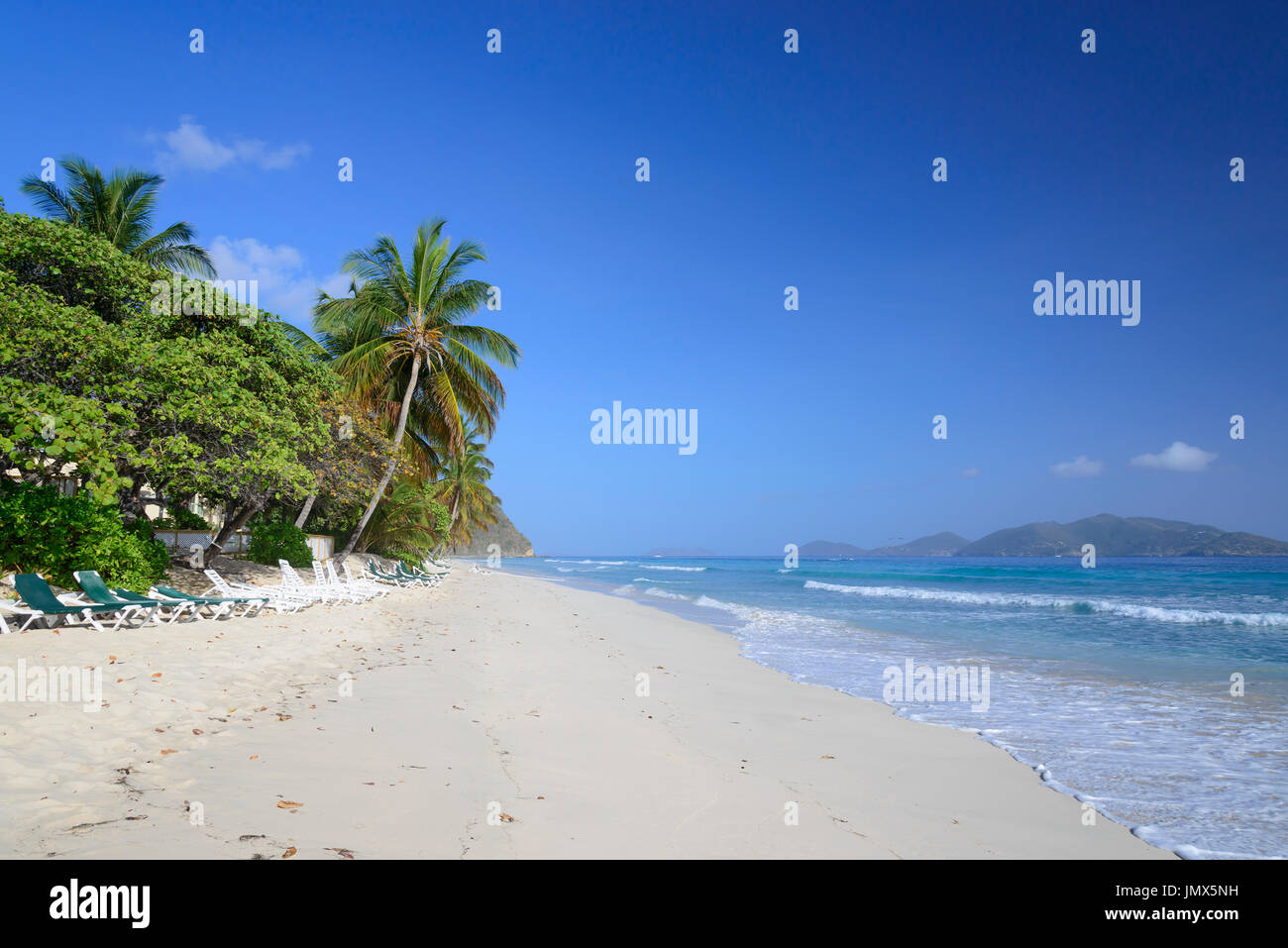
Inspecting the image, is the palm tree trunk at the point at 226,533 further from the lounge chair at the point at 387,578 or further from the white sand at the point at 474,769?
the white sand at the point at 474,769

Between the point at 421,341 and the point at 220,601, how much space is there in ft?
37.5

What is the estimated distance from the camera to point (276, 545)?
65.9 feet

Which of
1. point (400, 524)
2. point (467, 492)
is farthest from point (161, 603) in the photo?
point (467, 492)

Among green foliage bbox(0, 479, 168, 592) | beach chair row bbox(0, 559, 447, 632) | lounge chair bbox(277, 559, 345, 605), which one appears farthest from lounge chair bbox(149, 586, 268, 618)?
green foliage bbox(0, 479, 168, 592)

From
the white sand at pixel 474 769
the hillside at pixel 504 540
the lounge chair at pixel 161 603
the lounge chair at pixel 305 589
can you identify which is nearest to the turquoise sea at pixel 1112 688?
the white sand at pixel 474 769

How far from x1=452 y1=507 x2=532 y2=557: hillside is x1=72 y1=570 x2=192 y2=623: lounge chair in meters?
141

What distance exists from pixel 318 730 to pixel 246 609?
8472 mm

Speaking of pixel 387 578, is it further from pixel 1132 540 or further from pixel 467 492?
pixel 1132 540

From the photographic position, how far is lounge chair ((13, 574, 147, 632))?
8.54 m

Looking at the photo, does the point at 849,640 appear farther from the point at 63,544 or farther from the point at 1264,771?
the point at 63,544

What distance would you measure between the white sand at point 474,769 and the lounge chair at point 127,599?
0.96 meters

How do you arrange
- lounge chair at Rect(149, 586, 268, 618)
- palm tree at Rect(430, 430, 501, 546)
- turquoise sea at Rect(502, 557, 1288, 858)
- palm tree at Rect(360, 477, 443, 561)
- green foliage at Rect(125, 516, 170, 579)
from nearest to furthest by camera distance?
turquoise sea at Rect(502, 557, 1288, 858) → lounge chair at Rect(149, 586, 268, 618) → green foliage at Rect(125, 516, 170, 579) → palm tree at Rect(360, 477, 443, 561) → palm tree at Rect(430, 430, 501, 546)

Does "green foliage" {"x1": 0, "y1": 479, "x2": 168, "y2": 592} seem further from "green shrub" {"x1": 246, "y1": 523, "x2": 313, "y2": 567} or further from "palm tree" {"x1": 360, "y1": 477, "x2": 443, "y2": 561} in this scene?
"palm tree" {"x1": 360, "y1": 477, "x2": 443, "y2": 561}
